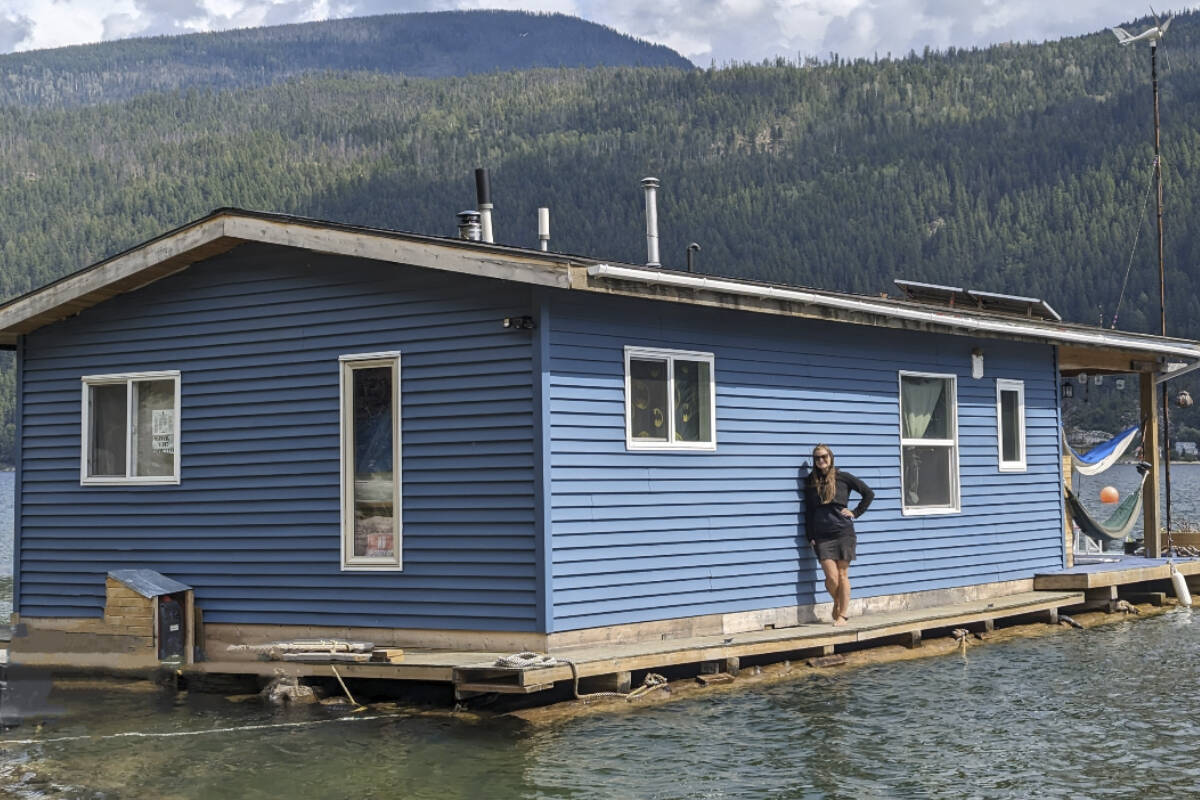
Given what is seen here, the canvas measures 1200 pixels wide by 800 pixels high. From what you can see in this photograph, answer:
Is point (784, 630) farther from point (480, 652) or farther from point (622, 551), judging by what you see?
point (480, 652)

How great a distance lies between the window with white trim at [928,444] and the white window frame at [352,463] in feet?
19.9

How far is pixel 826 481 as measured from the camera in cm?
1494

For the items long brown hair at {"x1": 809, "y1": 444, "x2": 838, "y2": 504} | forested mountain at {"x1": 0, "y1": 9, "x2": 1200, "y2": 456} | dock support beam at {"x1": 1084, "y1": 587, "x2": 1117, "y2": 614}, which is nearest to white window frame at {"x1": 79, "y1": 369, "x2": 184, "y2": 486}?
long brown hair at {"x1": 809, "y1": 444, "x2": 838, "y2": 504}

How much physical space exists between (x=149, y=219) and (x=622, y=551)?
17363 cm

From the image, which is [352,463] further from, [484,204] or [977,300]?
[977,300]

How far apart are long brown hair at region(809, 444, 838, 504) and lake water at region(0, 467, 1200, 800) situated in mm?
1791

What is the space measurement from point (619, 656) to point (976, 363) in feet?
24.0

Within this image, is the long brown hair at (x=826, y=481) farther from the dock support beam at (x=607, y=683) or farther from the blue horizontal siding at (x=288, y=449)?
the blue horizontal siding at (x=288, y=449)

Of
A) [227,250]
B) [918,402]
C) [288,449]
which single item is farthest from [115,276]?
[918,402]

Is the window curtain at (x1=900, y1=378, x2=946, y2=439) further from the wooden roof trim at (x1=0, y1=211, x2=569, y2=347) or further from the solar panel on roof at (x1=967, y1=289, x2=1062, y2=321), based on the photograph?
the wooden roof trim at (x1=0, y1=211, x2=569, y2=347)

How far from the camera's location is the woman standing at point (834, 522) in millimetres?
14922

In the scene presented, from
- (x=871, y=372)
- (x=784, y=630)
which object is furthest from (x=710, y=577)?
(x=871, y=372)

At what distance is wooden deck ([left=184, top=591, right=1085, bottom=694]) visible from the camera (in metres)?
11.8

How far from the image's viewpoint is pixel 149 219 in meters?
177
